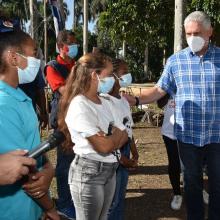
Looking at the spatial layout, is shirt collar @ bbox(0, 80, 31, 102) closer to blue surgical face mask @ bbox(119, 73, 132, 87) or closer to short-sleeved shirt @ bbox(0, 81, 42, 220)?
short-sleeved shirt @ bbox(0, 81, 42, 220)

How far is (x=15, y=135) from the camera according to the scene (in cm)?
206

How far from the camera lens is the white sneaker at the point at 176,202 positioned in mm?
5164

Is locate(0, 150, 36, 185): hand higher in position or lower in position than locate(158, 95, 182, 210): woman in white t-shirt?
higher

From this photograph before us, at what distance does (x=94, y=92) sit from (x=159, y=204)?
97.8 inches

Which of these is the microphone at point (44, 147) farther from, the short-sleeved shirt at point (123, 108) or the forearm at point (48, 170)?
the short-sleeved shirt at point (123, 108)

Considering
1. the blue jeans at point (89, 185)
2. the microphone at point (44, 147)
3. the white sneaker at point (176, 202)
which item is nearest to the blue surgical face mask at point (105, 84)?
the blue jeans at point (89, 185)

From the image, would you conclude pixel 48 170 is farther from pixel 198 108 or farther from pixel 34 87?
pixel 34 87

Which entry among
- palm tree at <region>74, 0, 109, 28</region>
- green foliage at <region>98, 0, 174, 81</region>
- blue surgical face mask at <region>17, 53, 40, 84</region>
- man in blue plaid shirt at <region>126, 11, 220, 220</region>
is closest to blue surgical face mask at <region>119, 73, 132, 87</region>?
man in blue plaid shirt at <region>126, 11, 220, 220</region>

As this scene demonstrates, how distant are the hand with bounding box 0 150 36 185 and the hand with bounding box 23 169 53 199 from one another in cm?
23

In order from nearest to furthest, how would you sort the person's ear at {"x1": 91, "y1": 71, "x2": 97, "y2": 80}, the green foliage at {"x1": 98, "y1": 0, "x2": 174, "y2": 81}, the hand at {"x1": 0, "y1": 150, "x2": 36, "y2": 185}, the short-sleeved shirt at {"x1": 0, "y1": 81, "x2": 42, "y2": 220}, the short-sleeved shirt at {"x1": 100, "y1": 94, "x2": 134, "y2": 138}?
the hand at {"x1": 0, "y1": 150, "x2": 36, "y2": 185} → the short-sleeved shirt at {"x1": 0, "y1": 81, "x2": 42, "y2": 220} → the person's ear at {"x1": 91, "y1": 71, "x2": 97, "y2": 80} → the short-sleeved shirt at {"x1": 100, "y1": 94, "x2": 134, "y2": 138} → the green foliage at {"x1": 98, "y1": 0, "x2": 174, "y2": 81}

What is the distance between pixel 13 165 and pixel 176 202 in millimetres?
3658

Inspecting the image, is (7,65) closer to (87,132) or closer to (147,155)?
(87,132)

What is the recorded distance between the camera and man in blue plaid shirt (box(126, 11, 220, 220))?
3885 mm

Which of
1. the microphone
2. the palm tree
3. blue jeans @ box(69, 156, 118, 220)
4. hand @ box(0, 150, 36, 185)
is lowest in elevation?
blue jeans @ box(69, 156, 118, 220)
